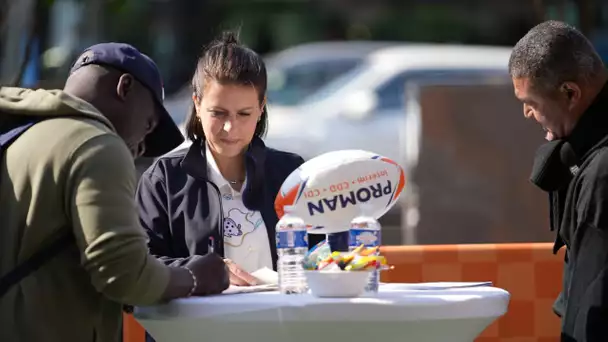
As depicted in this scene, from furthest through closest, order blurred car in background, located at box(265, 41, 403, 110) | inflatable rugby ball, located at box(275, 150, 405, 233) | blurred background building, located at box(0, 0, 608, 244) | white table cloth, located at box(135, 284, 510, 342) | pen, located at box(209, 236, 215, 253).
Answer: blurred car in background, located at box(265, 41, 403, 110), blurred background building, located at box(0, 0, 608, 244), pen, located at box(209, 236, 215, 253), inflatable rugby ball, located at box(275, 150, 405, 233), white table cloth, located at box(135, 284, 510, 342)

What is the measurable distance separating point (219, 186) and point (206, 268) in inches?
23.3

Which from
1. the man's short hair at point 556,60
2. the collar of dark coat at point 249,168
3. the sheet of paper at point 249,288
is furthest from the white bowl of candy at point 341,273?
the man's short hair at point 556,60

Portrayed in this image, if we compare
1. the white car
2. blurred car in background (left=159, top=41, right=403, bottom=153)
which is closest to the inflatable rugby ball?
the white car

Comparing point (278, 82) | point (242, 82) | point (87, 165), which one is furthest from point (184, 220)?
point (278, 82)

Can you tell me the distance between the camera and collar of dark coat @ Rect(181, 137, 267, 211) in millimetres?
4516

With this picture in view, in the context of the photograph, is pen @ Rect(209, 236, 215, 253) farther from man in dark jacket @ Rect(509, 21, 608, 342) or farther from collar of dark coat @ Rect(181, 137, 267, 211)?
man in dark jacket @ Rect(509, 21, 608, 342)

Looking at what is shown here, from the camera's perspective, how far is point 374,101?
14367 mm

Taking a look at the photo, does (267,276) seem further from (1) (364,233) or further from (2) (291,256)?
(1) (364,233)

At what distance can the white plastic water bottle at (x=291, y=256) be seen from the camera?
411 cm

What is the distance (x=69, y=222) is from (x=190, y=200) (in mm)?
832

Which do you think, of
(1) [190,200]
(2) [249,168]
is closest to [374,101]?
(2) [249,168]

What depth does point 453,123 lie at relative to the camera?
10664 millimetres

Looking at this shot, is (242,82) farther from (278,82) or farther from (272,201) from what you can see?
(278,82)

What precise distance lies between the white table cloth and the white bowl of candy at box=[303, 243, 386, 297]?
0.15 ft
